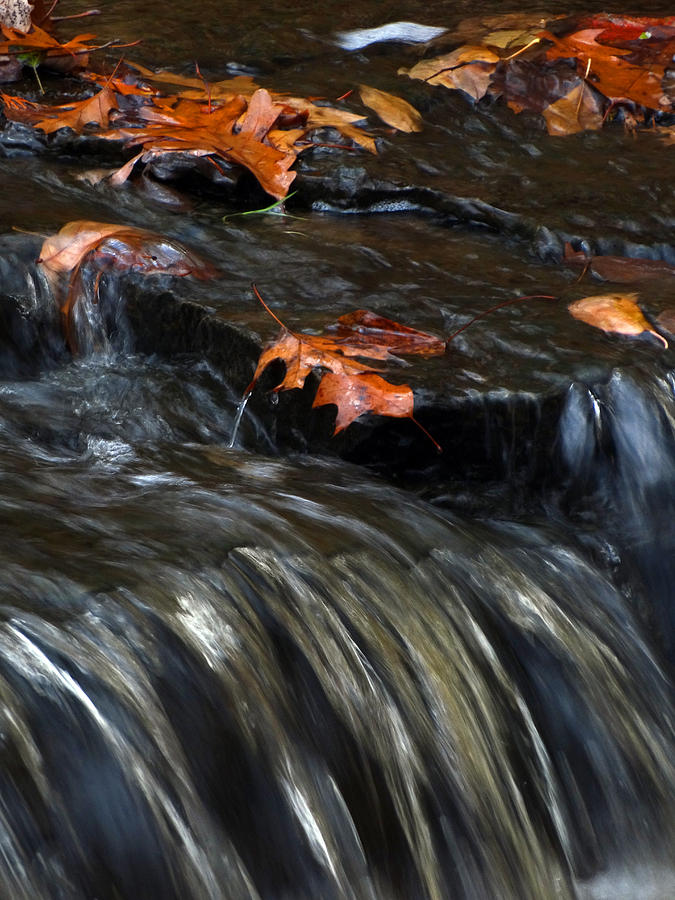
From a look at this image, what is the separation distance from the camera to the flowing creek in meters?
1.56

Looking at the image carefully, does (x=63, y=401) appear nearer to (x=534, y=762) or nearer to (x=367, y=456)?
(x=367, y=456)

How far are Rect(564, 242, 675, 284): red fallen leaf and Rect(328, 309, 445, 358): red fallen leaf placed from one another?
618mm

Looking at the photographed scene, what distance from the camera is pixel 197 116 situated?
3568mm

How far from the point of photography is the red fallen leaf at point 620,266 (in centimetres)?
289

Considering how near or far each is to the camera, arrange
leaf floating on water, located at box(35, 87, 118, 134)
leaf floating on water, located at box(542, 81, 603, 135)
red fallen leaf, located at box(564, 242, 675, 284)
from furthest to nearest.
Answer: leaf floating on water, located at box(542, 81, 603, 135)
leaf floating on water, located at box(35, 87, 118, 134)
red fallen leaf, located at box(564, 242, 675, 284)

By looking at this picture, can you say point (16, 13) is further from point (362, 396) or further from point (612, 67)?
point (362, 396)

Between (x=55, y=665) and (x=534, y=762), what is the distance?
880 mm

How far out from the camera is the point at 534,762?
2020mm

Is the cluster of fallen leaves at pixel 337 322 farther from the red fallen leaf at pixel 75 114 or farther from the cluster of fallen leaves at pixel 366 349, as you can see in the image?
the red fallen leaf at pixel 75 114

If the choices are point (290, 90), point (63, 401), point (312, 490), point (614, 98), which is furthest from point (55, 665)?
point (614, 98)

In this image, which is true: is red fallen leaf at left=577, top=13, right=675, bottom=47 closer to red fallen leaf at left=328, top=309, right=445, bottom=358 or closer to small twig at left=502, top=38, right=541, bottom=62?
small twig at left=502, top=38, right=541, bottom=62

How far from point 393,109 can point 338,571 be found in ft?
7.36

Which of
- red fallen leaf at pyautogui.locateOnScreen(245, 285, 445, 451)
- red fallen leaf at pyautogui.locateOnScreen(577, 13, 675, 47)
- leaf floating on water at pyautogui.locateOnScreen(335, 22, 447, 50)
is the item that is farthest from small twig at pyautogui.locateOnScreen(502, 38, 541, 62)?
red fallen leaf at pyautogui.locateOnScreen(245, 285, 445, 451)

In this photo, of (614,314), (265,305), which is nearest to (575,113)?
(614,314)
